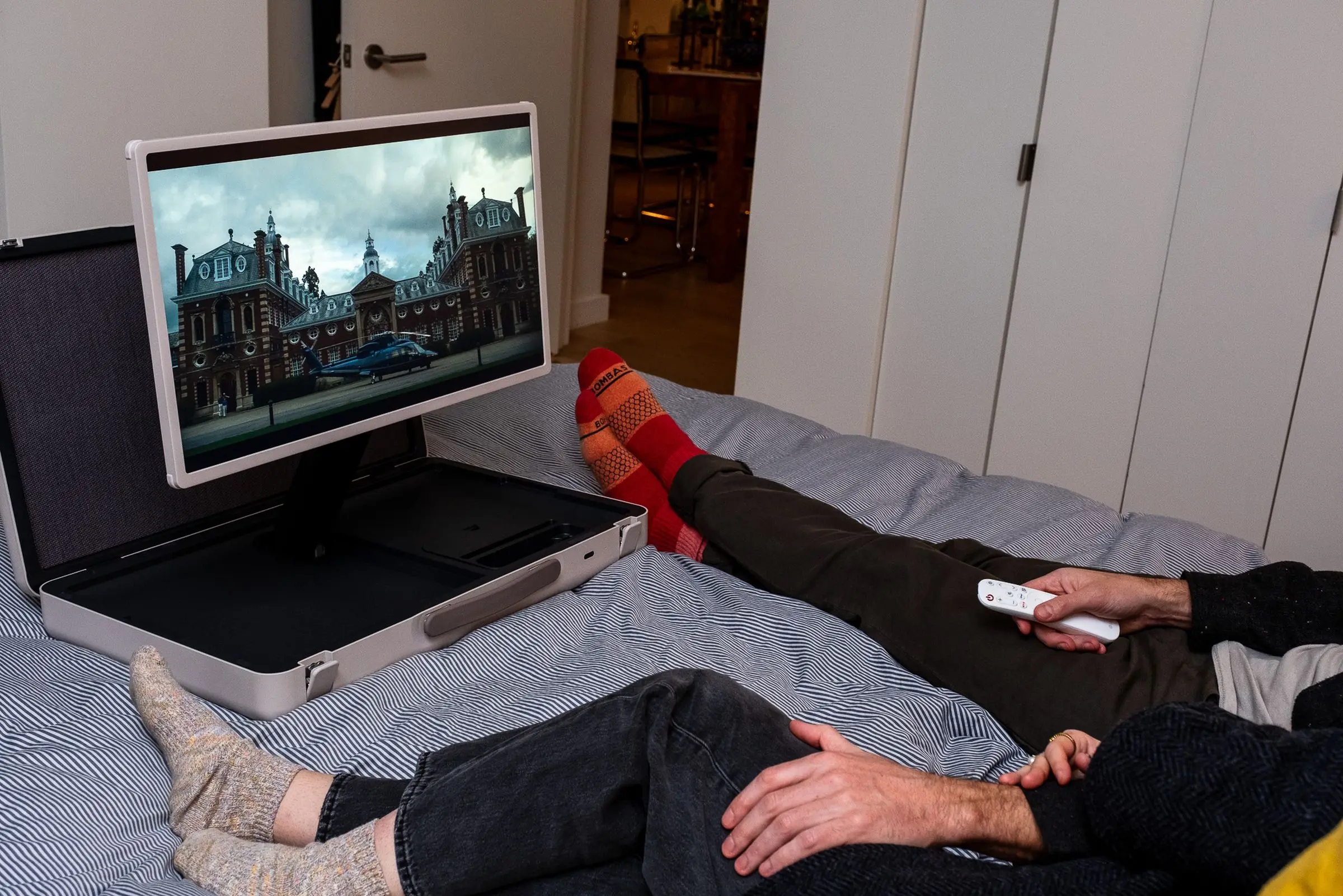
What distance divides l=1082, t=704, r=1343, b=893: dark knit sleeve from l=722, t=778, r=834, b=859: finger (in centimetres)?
21

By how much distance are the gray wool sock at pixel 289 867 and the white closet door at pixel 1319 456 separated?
2.22 m

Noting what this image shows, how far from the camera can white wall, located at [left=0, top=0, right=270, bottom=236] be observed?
86.2 inches

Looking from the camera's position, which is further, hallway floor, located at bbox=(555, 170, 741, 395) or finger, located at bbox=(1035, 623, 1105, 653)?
hallway floor, located at bbox=(555, 170, 741, 395)

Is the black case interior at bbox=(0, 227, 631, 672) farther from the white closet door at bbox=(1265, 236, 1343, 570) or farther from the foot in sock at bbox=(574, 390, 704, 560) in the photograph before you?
the white closet door at bbox=(1265, 236, 1343, 570)

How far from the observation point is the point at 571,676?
1333 mm

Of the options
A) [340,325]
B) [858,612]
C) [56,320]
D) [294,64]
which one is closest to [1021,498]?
[858,612]

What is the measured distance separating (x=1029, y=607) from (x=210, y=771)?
0.87m

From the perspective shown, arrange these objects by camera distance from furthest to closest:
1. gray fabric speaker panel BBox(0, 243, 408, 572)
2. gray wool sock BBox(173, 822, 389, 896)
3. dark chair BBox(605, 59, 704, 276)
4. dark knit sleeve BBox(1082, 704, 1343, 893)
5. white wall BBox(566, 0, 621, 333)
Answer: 1. dark chair BBox(605, 59, 704, 276)
2. white wall BBox(566, 0, 621, 333)
3. gray fabric speaker panel BBox(0, 243, 408, 572)
4. gray wool sock BBox(173, 822, 389, 896)
5. dark knit sleeve BBox(1082, 704, 1343, 893)

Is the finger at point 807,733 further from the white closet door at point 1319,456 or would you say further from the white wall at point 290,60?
the white wall at point 290,60

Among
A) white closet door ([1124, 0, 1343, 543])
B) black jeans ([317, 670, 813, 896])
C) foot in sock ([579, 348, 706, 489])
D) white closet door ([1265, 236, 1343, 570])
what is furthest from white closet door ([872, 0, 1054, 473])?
black jeans ([317, 670, 813, 896])

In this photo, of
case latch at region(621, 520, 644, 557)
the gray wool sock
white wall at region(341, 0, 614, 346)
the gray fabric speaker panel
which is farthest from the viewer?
white wall at region(341, 0, 614, 346)

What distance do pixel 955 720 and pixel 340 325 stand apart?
2.67 feet

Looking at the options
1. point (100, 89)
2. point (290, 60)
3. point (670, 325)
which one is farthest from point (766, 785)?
point (670, 325)

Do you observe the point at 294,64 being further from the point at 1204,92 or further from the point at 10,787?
the point at 10,787
